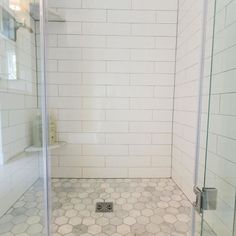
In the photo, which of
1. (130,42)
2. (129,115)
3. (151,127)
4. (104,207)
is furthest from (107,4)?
(104,207)

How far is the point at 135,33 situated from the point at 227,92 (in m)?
1.16

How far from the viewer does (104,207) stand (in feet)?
4.92

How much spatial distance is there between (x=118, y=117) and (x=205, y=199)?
114 centimetres

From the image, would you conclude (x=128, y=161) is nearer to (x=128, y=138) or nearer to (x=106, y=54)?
(x=128, y=138)

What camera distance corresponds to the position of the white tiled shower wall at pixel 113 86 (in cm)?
191

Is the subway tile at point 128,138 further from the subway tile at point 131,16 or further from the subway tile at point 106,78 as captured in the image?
the subway tile at point 131,16

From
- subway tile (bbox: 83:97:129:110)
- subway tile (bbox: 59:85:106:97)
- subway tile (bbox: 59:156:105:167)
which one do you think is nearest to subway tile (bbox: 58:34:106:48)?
subway tile (bbox: 59:85:106:97)

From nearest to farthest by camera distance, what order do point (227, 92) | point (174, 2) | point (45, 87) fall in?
point (227, 92), point (45, 87), point (174, 2)

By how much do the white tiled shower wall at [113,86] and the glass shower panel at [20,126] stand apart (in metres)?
0.33

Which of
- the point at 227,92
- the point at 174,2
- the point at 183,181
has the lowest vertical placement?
the point at 183,181

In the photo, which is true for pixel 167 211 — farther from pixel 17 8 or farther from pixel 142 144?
pixel 17 8

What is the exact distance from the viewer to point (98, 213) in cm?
142

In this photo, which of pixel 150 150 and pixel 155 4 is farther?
pixel 150 150

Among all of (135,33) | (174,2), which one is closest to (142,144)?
(135,33)
